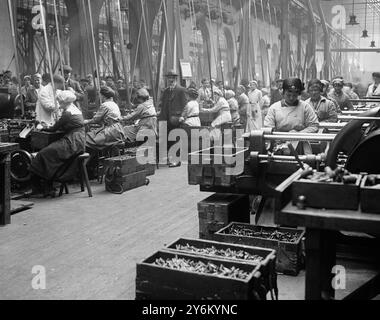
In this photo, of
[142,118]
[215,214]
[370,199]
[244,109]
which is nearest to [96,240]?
[215,214]

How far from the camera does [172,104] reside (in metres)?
8.43

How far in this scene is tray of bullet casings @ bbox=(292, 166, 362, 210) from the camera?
2.12 metres

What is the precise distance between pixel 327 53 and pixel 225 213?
1515 cm

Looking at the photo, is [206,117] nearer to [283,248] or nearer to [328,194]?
[283,248]

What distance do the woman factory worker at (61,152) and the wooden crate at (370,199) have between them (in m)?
4.38

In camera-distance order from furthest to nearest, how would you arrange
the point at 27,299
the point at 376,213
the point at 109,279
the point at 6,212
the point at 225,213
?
the point at 6,212 < the point at 225,213 < the point at 109,279 < the point at 27,299 < the point at 376,213

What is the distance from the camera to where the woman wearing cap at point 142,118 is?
24.5 feet

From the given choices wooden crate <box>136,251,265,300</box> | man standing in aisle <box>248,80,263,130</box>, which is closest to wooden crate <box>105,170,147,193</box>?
wooden crate <box>136,251,265,300</box>

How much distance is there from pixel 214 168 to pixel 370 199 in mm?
2082

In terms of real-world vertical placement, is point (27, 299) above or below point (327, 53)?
below

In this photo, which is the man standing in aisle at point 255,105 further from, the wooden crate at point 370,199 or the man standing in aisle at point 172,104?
the wooden crate at point 370,199

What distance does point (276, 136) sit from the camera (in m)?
3.50
